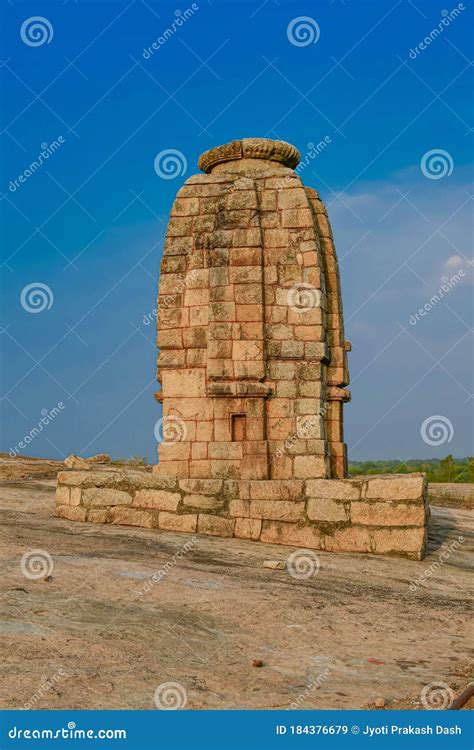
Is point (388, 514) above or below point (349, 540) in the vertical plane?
above

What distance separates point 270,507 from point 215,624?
10.3 ft

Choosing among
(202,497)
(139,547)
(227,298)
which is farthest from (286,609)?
(227,298)

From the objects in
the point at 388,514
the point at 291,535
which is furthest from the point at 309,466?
the point at 388,514

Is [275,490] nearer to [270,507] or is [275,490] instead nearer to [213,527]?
[270,507]

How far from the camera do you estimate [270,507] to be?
27.8 feet

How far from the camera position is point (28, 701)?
385cm

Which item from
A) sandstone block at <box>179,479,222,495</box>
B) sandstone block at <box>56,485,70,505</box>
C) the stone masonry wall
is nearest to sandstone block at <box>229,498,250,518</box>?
the stone masonry wall

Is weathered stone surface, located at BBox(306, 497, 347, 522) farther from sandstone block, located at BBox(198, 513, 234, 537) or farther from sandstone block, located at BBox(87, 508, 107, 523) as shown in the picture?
sandstone block, located at BBox(87, 508, 107, 523)

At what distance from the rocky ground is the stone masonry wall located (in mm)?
273

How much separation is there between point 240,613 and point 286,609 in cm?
43

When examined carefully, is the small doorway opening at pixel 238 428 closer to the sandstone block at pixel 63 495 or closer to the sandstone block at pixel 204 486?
the sandstone block at pixel 204 486

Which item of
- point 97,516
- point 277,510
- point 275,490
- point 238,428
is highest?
point 238,428

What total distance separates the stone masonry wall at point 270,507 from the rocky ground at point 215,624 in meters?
0.27

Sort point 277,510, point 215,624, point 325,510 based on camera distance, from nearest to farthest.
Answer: point 215,624, point 325,510, point 277,510
